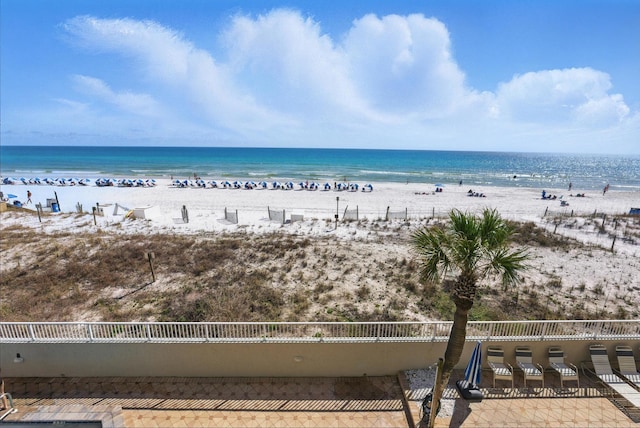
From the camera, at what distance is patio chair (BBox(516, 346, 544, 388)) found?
22.0 ft

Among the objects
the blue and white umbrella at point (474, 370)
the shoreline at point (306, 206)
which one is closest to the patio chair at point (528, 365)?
the blue and white umbrella at point (474, 370)

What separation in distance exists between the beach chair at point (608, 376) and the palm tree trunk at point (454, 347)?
386cm

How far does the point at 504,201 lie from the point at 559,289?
2547 centimetres

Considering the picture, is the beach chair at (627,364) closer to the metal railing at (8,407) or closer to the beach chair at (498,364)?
the beach chair at (498,364)

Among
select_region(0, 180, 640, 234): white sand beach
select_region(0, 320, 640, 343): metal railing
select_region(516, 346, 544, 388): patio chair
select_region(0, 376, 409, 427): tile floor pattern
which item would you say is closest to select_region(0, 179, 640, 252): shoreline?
select_region(0, 180, 640, 234): white sand beach

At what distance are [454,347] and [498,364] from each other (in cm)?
222

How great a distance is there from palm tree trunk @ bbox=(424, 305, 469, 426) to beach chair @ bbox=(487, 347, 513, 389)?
1.80 meters

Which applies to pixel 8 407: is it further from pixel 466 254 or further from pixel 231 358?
pixel 466 254

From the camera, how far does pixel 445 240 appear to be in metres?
5.54

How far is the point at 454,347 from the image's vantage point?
18.7 feet

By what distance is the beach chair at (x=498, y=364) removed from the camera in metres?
6.71

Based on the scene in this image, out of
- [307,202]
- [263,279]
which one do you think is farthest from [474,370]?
[307,202]

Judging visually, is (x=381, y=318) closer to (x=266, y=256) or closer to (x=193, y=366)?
(x=193, y=366)

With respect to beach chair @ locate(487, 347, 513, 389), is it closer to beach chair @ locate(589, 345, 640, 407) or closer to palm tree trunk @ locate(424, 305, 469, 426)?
palm tree trunk @ locate(424, 305, 469, 426)
